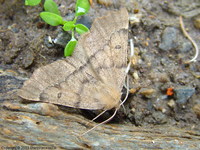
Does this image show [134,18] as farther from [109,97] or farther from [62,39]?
[109,97]

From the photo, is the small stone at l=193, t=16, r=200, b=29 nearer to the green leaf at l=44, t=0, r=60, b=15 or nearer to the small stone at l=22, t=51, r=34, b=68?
the green leaf at l=44, t=0, r=60, b=15

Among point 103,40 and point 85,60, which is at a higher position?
point 103,40

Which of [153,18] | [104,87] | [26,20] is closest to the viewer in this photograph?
[104,87]

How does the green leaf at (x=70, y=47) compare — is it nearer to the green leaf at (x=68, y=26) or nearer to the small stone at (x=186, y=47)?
the green leaf at (x=68, y=26)

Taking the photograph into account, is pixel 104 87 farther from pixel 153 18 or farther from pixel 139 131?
pixel 153 18

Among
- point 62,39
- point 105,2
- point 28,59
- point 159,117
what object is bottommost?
point 159,117

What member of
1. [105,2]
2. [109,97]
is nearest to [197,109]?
[109,97]

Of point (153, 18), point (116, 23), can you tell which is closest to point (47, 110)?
point (116, 23)

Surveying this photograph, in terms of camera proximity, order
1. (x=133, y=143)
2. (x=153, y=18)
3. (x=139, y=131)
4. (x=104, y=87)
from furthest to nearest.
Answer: (x=153, y=18)
(x=104, y=87)
(x=139, y=131)
(x=133, y=143)
